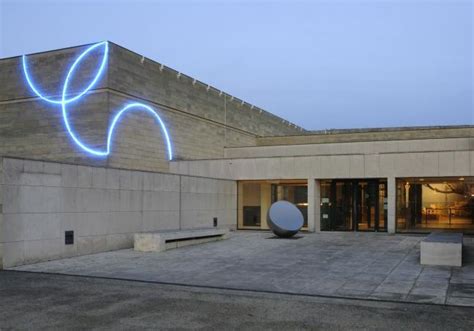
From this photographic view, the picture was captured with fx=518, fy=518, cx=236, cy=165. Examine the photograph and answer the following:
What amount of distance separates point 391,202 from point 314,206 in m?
3.59

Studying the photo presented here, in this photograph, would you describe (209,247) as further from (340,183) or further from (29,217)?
(340,183)

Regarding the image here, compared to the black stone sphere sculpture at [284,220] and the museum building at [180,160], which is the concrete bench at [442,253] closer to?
the black stone sphere sculpture at [284,220]

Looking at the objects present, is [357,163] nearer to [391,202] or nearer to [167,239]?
[391,202]

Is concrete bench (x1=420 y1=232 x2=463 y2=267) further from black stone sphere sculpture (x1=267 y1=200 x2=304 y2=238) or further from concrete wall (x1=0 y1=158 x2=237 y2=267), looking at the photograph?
concrete wall (x1=0 y1=158 x2=237 y2=267)

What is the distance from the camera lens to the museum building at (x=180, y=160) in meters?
22.1

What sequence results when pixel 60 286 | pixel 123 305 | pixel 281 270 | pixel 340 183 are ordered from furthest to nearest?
1. pixel 340 183
2. pixel 281 270
3. pixel 60 286
4. pixel 123 305

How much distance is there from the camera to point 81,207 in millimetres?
15688

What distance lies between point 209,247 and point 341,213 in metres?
10.4

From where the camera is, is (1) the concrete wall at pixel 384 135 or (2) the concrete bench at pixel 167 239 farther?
(1) the concrete wall at pixel 384 135

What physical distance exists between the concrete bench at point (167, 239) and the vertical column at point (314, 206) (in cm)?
692

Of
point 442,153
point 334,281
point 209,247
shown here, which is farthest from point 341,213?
point 334,281

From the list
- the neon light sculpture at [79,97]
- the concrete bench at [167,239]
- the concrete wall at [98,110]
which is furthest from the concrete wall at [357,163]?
the concrete bench at [167,239]

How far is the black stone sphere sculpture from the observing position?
21.2 m

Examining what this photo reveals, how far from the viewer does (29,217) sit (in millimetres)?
13633
